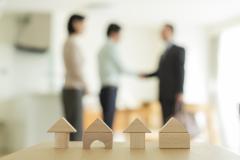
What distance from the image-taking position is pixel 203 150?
1448 mm

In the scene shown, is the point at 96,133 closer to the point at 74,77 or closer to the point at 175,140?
the point at 175,140

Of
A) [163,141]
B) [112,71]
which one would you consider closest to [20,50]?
[112,71]

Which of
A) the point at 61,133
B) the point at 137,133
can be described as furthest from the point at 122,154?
the point at 61,133

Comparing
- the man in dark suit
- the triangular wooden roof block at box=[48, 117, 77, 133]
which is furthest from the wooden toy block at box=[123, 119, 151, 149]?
the man in dark suit

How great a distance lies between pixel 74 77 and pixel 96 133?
1.82m

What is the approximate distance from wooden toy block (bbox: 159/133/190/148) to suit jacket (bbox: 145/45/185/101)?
2004 millimetres

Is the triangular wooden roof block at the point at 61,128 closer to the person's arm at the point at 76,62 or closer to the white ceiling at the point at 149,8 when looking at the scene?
the person's arm at the point at 76,62

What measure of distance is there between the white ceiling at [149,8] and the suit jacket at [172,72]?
5.84 feet

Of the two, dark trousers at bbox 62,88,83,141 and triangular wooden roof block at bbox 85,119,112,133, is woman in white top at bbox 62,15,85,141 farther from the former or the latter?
A: triangular wooden roof block at bbox 85,119,112,133

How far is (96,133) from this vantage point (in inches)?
56.8

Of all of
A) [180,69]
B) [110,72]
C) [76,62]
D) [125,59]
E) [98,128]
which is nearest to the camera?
[98,128]

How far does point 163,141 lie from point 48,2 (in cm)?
398

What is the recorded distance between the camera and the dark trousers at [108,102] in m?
3.46

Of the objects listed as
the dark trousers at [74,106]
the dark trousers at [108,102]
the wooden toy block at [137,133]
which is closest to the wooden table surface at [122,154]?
the wooden toy block at [137,133]
